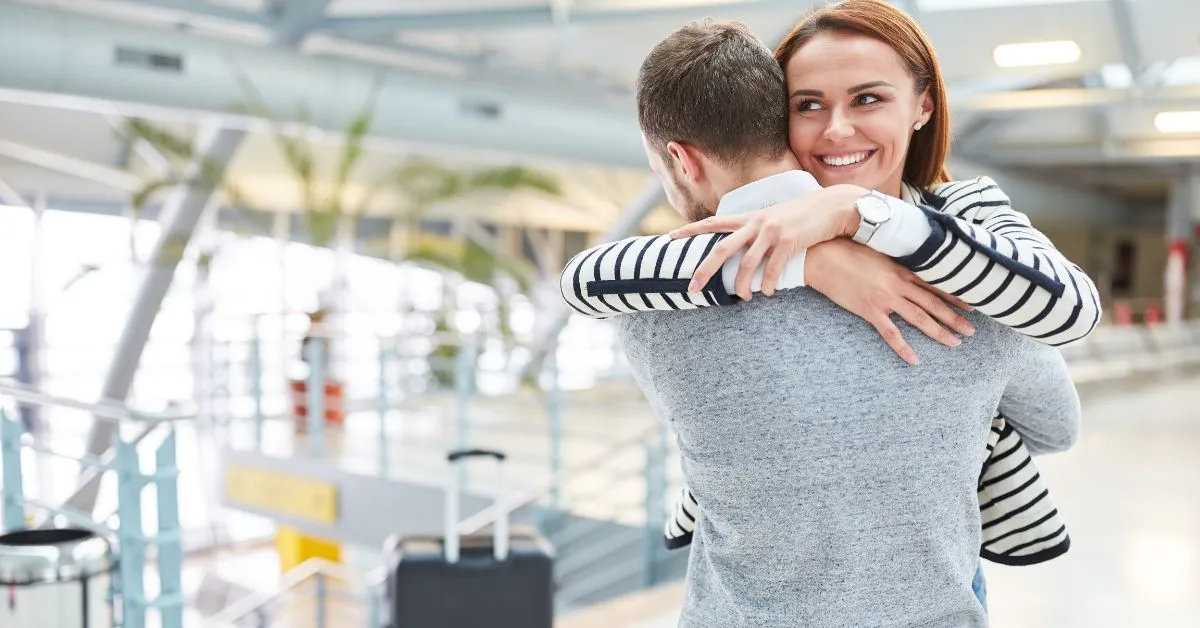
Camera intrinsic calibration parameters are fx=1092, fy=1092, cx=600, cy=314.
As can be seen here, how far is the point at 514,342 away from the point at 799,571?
296 inches

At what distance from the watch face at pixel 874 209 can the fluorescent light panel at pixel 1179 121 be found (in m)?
13.4

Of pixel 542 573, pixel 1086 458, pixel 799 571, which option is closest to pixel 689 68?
pixel 799 571

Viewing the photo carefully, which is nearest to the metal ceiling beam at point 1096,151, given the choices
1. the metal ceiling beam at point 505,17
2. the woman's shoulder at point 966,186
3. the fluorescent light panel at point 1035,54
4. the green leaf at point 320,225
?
the fluorescent light panel at point 1035,54

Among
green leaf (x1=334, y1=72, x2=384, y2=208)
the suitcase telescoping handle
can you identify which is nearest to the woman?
the suitcase telescoping handle

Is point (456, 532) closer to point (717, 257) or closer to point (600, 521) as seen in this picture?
point (717, 257)

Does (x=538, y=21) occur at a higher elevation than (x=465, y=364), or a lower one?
higher

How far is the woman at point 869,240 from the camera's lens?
1054mm

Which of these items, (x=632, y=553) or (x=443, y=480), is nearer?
(x=632, y=553)

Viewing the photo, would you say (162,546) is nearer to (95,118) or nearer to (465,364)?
(465,364)

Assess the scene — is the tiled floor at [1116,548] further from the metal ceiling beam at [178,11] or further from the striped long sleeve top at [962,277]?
the metal ceiling beam at [178,11]

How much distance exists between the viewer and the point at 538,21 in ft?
28.4

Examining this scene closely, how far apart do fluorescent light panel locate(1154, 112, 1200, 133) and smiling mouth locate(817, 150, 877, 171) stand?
43.3ft

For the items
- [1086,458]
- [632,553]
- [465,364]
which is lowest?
[632,553]

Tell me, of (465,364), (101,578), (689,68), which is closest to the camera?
(689,68)
